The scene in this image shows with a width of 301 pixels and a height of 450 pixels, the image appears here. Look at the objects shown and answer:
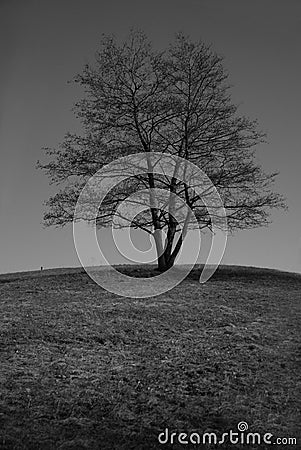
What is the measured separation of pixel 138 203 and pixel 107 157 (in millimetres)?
2457

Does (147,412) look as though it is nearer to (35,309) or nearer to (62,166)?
(35,309)

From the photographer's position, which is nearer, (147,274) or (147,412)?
(147,412)

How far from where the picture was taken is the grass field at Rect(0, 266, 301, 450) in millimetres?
8695

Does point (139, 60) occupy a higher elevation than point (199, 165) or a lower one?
higher

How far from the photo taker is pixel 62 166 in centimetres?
Result: 2534

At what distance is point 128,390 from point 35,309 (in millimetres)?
6857

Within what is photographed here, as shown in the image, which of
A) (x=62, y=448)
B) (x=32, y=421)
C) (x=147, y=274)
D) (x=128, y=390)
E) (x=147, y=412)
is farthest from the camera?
(x=147, y=274)

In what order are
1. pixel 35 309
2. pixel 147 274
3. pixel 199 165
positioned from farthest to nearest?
1. pixel 199 165
2. pixel 147 274
3. pixel 35 309

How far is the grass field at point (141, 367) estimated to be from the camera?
8.70 metres

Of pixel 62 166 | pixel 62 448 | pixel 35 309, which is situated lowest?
pixel 62 448

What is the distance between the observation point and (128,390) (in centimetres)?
1012

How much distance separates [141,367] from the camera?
1150 centimetres

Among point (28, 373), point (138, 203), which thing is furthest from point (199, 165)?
point (28, 373)

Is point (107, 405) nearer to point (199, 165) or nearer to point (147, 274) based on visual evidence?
point (147, 274)
